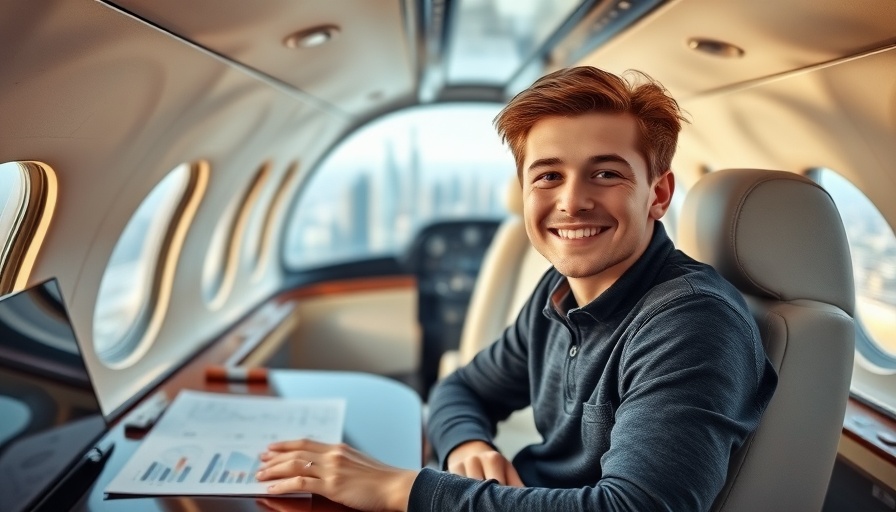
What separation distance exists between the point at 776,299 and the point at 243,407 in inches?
56.3

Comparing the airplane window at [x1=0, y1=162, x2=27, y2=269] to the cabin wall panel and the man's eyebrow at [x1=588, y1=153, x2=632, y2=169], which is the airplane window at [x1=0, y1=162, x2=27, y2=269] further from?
the man's eyebrow at [x1=588, y1=153, x2=632, y2=169]

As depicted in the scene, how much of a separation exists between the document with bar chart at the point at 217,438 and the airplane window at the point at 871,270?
67.7 inches

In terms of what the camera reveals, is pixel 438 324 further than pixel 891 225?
Yes

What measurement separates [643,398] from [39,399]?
1.25 m

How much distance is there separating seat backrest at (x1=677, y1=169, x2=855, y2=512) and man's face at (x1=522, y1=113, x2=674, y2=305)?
0.73 feet

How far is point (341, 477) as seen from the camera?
1627mm

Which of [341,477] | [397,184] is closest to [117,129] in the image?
[341,477]

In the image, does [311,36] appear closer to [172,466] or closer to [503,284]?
[172,466]

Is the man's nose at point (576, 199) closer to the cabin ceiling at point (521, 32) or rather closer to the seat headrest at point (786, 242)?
the seat headrest at point (786, 242)

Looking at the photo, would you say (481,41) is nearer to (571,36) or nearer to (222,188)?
(571,36)

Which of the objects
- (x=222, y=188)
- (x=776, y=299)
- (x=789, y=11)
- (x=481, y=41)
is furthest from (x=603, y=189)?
(x=222, y=188)

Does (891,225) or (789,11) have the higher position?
(789,11)

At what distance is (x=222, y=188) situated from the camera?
337cm

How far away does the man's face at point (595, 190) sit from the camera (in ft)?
5.20
